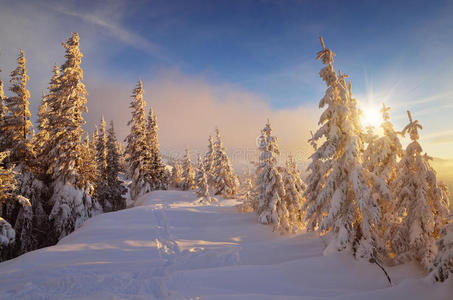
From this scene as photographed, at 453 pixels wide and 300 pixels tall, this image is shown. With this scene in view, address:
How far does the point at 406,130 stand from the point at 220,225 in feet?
50.6

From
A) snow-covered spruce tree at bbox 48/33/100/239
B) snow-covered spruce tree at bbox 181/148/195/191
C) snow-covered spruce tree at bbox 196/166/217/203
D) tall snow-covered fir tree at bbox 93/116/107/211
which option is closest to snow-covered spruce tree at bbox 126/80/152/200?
tall snow-covered fir tree at bbox 93/116/107/211

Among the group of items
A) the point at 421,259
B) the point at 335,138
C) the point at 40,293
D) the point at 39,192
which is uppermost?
the point at 335,138

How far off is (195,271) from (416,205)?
37.2 ft

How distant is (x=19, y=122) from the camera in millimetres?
19000

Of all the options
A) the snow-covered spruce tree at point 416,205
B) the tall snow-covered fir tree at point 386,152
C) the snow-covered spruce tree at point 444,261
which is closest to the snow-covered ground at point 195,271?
the snow-covered spruce tree at point 444,261

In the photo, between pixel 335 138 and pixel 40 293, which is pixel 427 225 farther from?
pixel 40 293

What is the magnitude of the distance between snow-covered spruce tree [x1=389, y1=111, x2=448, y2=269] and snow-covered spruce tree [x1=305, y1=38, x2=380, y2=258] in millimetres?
1819

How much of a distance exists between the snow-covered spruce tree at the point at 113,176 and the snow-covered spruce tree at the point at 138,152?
9.30 feet

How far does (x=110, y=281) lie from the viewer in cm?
931

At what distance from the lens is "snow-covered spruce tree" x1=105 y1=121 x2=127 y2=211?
35.3 metres

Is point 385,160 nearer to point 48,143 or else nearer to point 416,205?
point 416,205

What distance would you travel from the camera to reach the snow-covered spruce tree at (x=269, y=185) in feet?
60.1

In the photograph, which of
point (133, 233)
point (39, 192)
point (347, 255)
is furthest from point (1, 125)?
point (347, 255)

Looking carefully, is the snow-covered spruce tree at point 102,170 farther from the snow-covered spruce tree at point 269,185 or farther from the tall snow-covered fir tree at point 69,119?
the snow-covered spruce tree at point 269,185
